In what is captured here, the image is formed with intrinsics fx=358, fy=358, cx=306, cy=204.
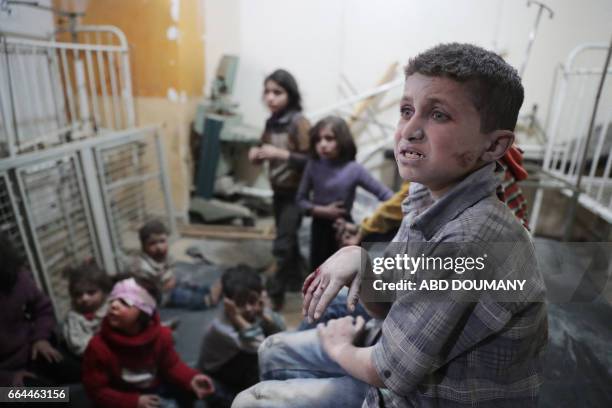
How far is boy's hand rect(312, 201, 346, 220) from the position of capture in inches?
69.2

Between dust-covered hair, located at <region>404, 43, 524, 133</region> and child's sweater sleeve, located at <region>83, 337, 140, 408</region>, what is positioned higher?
dust-covered hair, located at <region>404, 43, 524, 133</region>

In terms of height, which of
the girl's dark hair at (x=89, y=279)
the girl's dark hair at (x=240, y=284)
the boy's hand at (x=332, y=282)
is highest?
the boy's hand at (x=332, y=282)

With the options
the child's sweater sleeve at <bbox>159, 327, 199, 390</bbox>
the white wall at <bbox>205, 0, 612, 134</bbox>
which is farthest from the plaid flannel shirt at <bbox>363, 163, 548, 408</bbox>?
the child's sweater sleeve at <bbox>159, 327, 199, 390</bbox>

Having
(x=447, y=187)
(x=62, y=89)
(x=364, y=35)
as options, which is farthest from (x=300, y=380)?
(x=62, y=89)

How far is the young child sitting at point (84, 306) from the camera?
5.08 ft

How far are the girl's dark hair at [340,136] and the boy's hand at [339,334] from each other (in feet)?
3.60

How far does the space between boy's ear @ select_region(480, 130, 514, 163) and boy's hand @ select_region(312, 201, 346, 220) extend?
4.00ft

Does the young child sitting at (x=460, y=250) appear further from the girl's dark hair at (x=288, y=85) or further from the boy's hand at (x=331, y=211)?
the girl's dark hair at (x=288, y=85)

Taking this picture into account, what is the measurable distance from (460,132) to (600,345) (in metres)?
0.56

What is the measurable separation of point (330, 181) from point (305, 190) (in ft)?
0.51

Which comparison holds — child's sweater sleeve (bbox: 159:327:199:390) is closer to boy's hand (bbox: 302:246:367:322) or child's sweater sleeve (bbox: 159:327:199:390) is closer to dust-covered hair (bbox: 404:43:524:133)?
boy's hand (bbox: 302:246:367:322)

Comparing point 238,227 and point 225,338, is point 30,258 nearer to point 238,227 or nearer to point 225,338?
point 225,338

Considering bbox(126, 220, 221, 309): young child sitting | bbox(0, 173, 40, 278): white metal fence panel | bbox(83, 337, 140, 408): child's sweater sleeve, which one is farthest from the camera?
bbox(126, 220, 221, 309): young child sitting

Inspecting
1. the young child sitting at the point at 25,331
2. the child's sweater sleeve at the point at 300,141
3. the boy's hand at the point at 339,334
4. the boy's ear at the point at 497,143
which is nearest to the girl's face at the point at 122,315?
the young child sitting at the point at 25,331
